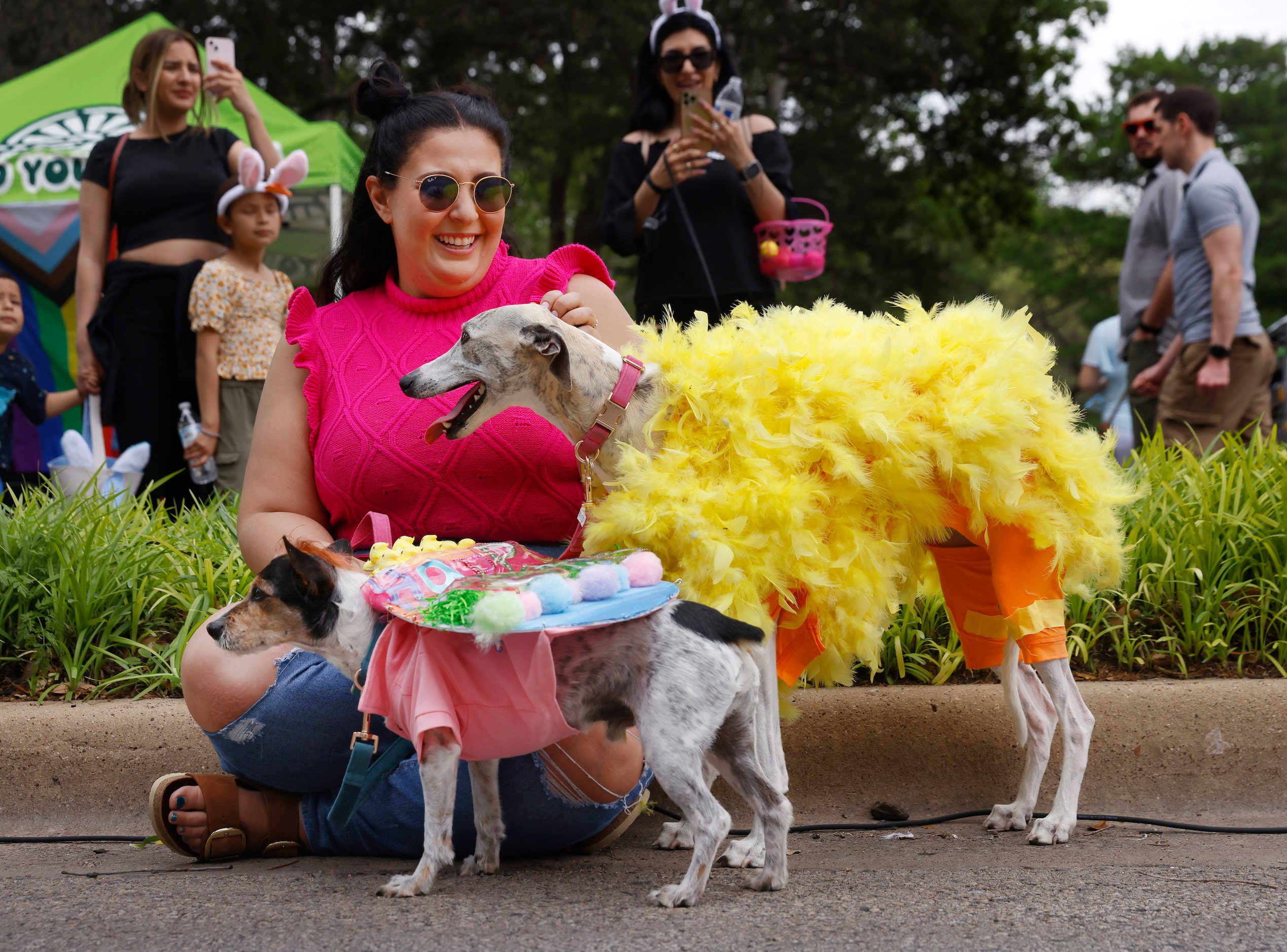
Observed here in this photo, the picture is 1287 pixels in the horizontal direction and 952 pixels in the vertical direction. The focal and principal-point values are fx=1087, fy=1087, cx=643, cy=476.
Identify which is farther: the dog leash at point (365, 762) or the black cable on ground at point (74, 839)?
the black cable on ground at point (74, 839)

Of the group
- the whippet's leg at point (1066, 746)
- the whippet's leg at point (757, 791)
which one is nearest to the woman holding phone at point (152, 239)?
the whippet's leg at point (757, 791)

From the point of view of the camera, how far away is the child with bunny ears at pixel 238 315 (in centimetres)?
511

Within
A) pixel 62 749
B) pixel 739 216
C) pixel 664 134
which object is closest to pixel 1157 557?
pixel 739 216

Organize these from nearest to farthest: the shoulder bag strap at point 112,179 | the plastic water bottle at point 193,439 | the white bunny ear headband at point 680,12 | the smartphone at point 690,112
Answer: the smartphone at point 690,112 < the white bunny ear headband at point 680,12 < the shoulder bag strap at point 112,179 < the plastic water bottle at point 193,439

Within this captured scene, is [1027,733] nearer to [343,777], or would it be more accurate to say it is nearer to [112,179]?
[343,777]

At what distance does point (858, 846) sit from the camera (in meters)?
2.93

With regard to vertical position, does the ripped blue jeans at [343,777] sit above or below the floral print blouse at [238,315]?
below

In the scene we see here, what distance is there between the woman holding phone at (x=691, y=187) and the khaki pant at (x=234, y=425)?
2120 mm

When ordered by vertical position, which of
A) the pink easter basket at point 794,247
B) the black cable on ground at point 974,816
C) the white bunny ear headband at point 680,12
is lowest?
the black cable on ground at point 974,816

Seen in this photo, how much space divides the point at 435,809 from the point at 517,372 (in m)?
0.97

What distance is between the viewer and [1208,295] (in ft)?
17.1

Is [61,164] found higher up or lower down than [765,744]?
higher up

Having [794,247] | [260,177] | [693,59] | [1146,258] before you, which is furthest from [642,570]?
[1146,258]

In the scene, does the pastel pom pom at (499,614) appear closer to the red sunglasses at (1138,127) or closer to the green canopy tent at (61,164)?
the red sunglasses at (1138,127)
